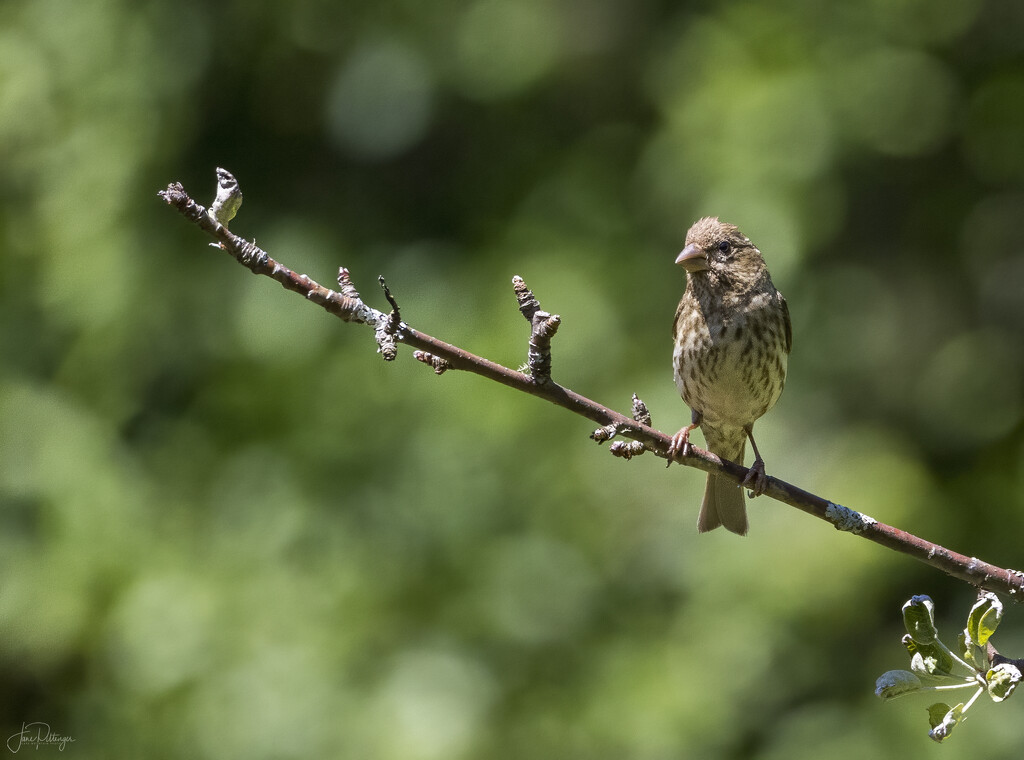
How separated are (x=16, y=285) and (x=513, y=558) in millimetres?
3120

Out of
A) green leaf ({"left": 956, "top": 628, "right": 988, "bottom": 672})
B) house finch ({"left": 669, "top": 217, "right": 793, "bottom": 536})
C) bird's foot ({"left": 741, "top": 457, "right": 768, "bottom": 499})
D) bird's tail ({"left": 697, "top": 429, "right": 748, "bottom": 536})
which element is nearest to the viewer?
green leaf ({"left": 956, "top": 628, "right": 988, "bottom": 672})

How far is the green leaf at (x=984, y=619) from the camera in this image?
1.83 meters

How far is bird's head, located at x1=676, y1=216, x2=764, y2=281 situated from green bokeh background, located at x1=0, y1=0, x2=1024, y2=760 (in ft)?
4.30

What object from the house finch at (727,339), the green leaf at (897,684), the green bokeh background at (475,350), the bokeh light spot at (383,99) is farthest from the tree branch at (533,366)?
the bokeh light spot at (383,99)

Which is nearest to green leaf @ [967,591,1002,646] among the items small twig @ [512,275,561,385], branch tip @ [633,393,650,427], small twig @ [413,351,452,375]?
branch tip @ [633,393,650,427]

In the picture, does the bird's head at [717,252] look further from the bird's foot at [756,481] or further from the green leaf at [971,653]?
the green leaf at [971,653]

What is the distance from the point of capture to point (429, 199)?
636 centimetres

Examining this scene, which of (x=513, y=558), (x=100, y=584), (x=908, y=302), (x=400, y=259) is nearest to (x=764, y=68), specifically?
(x=908, y=302)

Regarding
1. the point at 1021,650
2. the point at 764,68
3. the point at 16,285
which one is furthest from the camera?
the point at 16,285

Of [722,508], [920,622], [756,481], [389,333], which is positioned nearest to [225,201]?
[389,333]

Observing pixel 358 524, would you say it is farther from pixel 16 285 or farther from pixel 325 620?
pixel 16 285

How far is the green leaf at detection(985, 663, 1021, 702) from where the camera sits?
1769 millimetres

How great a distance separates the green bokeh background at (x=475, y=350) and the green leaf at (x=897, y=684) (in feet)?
10.6

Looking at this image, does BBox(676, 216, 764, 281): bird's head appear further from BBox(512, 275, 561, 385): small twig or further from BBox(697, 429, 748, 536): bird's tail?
BBox(512, 275, 561, 385): small twig
